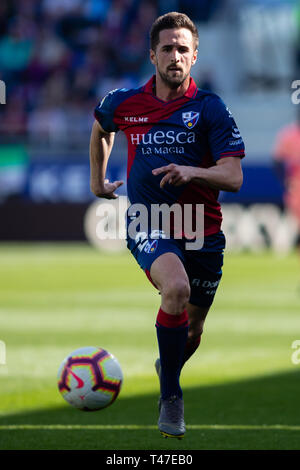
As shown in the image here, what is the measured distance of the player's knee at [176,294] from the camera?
498 cm

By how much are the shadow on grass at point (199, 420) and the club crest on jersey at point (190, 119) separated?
174cm

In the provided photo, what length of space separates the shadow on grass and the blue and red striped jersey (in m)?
1.19

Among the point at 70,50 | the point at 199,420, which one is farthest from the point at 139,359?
the point at 70,50

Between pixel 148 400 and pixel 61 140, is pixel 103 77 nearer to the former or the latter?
pixel 61 140

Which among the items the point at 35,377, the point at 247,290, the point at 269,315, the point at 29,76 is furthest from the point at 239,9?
the point at 35,377

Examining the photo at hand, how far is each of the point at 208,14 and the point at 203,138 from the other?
23081mm

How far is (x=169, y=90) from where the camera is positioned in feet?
18.0

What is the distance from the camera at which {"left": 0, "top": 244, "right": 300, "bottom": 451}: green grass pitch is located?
219 inches

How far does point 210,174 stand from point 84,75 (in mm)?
22591

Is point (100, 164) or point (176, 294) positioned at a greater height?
point (100, 164)

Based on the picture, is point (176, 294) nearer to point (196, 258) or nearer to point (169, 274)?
point (169, 274)

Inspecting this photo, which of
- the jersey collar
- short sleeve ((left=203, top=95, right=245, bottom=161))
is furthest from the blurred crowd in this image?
short sleeve ((left=203, top=95, right=245, bottom=161))

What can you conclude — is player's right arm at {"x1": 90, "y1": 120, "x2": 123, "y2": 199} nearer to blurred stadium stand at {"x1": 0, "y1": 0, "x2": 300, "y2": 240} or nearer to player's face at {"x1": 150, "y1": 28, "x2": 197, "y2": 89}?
player's face at {"x1": 150, "y1": 28, "x2": 197, "y2": 89}

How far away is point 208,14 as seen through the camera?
27.7 metres
